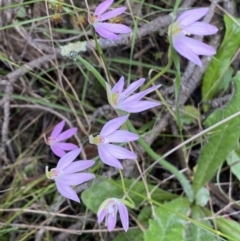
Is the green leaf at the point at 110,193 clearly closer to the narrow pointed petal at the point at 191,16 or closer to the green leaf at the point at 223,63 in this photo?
the green leaf at the point at 223,63

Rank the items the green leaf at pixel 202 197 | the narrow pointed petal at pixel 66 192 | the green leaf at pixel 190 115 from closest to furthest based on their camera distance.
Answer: the narrow pointed petal at pixel 66 192 → the green leaf at pixel 202 197 → the green leaf at pixel 190 115

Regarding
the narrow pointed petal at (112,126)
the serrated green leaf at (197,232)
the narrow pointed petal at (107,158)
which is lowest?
the serrated green leaf at (197,232)

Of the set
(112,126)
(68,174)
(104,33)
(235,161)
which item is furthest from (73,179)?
(235,161)

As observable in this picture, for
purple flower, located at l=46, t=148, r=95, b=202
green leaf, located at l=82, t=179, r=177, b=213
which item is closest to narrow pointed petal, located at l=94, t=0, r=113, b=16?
purple flower, located at l=46, t=148, r=95, b=202

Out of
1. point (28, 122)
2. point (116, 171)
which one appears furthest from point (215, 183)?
point (28, 122)

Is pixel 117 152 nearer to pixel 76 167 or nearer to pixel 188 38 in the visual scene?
pixel 76 167

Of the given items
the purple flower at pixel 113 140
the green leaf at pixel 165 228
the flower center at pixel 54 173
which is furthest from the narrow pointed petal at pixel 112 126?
the green leaf at pixel 165 228

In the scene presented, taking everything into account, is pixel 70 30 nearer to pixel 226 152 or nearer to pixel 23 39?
pixel 23 39
